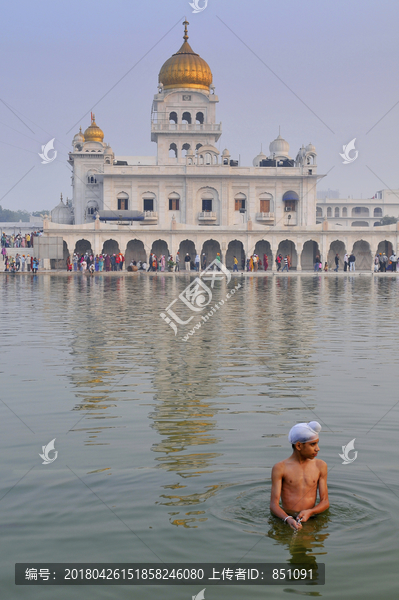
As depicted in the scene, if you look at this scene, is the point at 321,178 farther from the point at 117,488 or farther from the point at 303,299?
the point at 117,488

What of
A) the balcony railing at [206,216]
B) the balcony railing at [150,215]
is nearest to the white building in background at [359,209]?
the balcony railing at [206,216]

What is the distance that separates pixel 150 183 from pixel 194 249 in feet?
23.9

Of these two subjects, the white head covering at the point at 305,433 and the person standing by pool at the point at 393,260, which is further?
the person standing by pool at the point at 393,260

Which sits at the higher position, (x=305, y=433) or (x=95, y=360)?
(x=305, y=433)

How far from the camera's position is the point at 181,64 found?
61.2m

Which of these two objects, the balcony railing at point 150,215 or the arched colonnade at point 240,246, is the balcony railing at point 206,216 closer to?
the balcony railing at point 150,215

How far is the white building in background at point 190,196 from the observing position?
5112cm

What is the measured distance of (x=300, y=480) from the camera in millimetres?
4727

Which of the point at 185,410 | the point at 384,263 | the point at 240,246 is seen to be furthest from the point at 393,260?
the point at 185,410

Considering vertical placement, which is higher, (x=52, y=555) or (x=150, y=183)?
(x=150, y=183)

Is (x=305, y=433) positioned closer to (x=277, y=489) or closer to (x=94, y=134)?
(x=277, y=489)

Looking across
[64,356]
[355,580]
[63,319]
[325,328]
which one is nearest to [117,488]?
[355,580]

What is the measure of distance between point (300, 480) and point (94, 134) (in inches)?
2529

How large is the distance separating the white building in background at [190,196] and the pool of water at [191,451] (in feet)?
123
